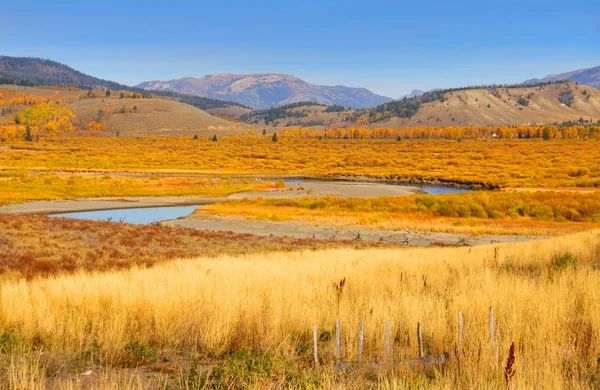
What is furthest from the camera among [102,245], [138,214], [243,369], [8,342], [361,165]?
[361,165]

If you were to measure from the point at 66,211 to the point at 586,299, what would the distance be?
47486 mm

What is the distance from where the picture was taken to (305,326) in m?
7.48

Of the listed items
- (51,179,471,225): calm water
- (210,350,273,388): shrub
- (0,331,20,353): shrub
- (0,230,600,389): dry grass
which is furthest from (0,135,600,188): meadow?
(0,331,20,353): shrub

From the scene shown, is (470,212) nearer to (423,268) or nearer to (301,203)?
(301,203)

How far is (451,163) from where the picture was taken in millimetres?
105125

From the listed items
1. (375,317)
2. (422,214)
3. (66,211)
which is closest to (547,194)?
(422,214)

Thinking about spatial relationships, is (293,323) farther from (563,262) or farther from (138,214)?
(138,214)

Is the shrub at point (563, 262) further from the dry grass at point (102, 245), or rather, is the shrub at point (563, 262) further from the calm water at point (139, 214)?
the calm water at point (139, 214)

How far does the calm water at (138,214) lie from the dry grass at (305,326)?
35.6 metres

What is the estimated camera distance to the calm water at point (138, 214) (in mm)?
44625

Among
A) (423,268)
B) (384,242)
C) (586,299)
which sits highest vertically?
(586,299)

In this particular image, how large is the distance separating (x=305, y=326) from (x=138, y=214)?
1693 inches

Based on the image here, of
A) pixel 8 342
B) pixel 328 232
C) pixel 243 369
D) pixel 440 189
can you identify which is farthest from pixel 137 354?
pixel 440 189

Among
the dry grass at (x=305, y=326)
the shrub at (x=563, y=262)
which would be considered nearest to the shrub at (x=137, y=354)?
the dry grass at (x=305, y=326)
